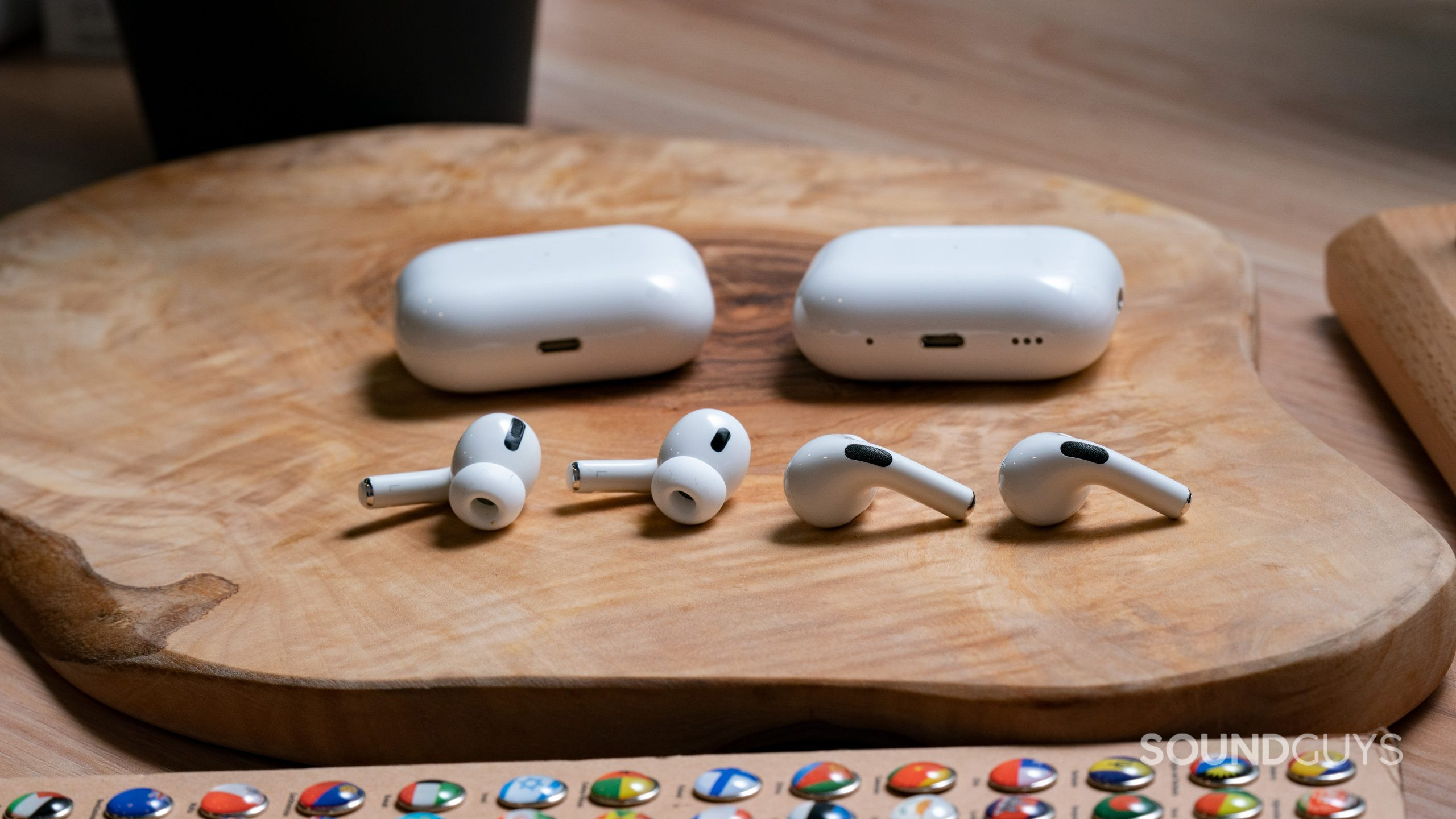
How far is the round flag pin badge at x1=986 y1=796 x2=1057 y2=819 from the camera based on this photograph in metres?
0.47

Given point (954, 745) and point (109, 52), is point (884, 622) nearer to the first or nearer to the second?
point (954, 745)

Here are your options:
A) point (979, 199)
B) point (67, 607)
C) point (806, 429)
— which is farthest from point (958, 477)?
point (67, 607)

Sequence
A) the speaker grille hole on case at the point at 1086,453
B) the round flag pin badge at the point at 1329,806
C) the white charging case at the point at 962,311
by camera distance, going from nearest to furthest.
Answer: the round flag pin badge at the point at 1329,806 → the speaker grille hole on case at the point at 1086,453 → the white charging case at the point at 962,311

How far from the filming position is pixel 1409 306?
0.75 meters

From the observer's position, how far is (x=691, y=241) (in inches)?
33.0

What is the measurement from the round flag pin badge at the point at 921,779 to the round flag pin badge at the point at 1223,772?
3.4 inches

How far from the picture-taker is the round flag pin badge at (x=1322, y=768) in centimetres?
48

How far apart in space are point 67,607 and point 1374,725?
1.79 feet

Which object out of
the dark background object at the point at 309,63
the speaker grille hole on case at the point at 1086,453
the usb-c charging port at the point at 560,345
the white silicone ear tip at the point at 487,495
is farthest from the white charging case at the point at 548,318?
the dark background object at the point at 309,63

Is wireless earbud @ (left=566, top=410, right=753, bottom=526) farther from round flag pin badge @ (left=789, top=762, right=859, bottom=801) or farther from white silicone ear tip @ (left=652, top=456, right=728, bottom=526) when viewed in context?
round flag pin badge @ (left=789, top=762, right=859, bottom=801)

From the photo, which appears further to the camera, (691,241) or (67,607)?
(691,241)

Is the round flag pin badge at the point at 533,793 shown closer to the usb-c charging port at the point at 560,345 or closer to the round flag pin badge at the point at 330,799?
the round flag pin badge at the point at 330,799

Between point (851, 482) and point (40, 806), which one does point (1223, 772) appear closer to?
point (851, 482)

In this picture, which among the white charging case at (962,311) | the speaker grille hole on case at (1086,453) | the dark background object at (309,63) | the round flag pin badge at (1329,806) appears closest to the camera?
the round flag pin badge at (1329,806)
